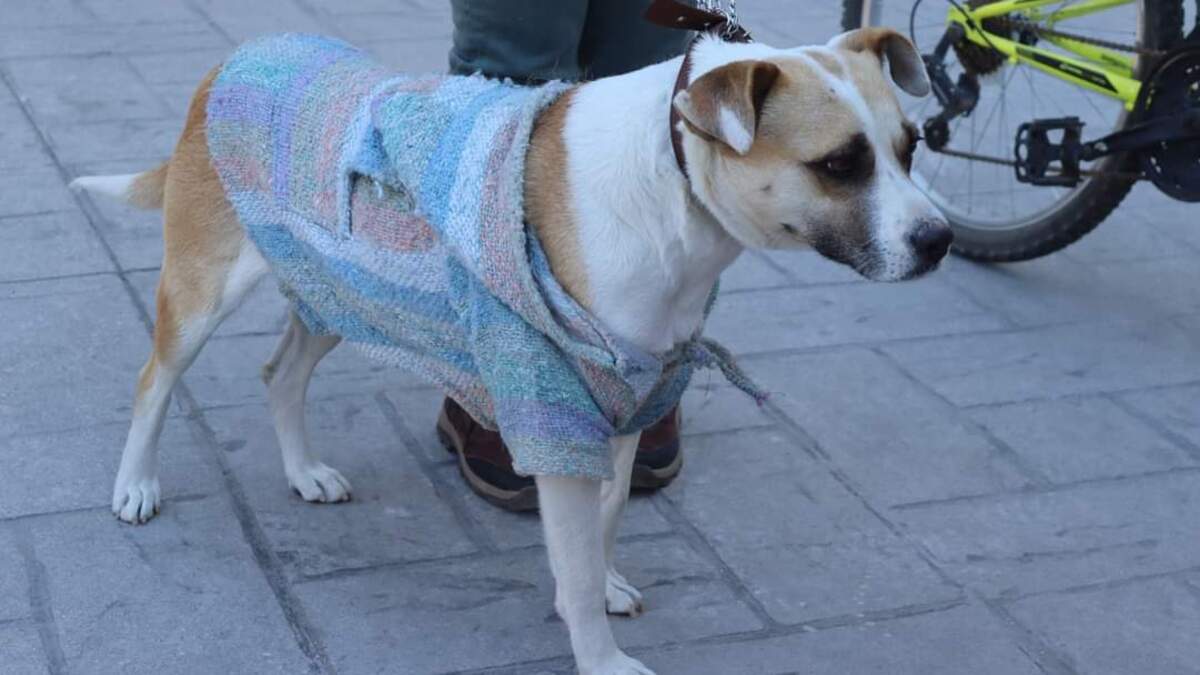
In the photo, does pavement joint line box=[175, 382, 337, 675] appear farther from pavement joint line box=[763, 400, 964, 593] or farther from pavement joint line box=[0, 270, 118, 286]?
pavement joint line box=[763, 400, 964, 593]

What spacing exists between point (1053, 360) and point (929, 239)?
2129 millimetres

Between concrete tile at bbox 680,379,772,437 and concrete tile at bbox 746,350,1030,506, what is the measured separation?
0.08 metres

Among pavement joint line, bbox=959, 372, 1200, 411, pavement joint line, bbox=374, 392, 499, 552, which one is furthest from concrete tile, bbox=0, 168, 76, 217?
pavement joint line, bbox=959, 372, 1200, 411

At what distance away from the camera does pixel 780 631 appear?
341 centimetres

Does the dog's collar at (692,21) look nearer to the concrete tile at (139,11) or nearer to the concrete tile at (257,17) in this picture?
the concrete tile at (257,17)

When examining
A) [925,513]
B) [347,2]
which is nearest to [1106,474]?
[925,513]

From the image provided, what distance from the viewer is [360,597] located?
3453 mm

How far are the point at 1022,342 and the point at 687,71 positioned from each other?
2.27 metres

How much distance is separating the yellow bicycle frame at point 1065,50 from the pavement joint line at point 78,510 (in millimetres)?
2724

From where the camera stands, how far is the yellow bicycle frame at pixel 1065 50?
4.87 meters

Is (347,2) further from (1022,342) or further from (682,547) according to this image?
(682,547)

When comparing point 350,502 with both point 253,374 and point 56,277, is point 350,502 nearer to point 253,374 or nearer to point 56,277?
point 253,374

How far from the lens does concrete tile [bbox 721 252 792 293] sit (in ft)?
16.7

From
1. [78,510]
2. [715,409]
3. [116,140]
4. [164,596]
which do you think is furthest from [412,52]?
[164,596]
